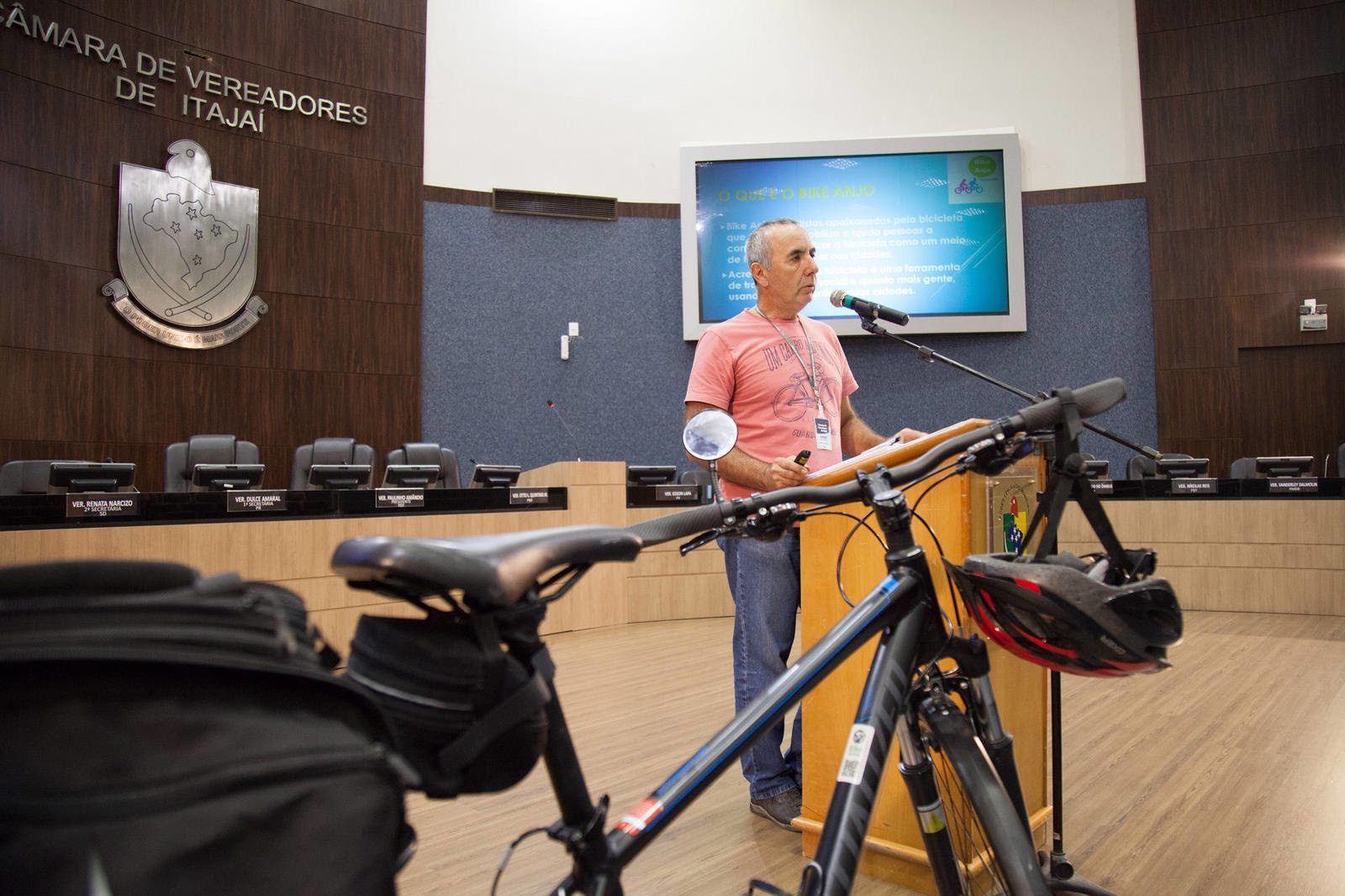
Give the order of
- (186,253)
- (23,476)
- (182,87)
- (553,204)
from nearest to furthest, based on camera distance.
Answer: (23,476)
(186,253)
(182,87)
(553,204)

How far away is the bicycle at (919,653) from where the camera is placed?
802 mm

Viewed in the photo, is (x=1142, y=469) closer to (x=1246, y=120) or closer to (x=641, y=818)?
(x=1246, y=120)

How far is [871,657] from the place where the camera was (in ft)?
4.97

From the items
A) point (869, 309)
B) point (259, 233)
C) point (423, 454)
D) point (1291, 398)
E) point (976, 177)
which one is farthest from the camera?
point (976, 177)

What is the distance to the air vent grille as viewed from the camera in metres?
7.25

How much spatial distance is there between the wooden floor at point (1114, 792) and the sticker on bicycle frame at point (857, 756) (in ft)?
3.03

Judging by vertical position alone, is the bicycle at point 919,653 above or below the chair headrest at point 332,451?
below

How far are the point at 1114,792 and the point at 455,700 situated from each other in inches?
85.8

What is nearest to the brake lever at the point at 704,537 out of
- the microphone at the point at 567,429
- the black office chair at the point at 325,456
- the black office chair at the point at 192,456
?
the black office chair at the point at 325,456

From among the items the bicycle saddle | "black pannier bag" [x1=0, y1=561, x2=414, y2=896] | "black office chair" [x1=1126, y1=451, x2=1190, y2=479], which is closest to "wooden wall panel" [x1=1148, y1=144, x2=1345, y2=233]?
"black office chair" [x1=1126, y1=451, x2=1190, y2=479]

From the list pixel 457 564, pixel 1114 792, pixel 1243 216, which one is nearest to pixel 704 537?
pixel 457 564

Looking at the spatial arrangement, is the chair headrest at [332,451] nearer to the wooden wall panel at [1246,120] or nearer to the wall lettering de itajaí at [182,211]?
the wall lettering de itajaí at [182,211]

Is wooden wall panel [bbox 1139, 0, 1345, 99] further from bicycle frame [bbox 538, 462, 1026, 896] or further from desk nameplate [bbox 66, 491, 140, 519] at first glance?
desk nameplate [bbox 66, 491, 140, 519]

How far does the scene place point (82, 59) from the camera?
573 cm
